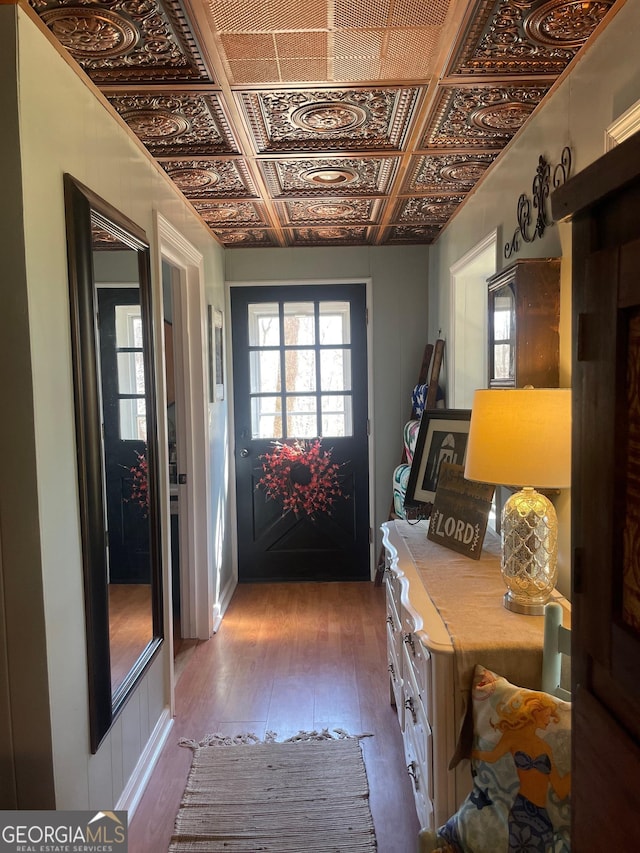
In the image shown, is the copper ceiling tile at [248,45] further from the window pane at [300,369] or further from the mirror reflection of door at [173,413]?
the window pane at [300,369]

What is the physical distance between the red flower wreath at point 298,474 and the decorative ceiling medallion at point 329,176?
1.88 m

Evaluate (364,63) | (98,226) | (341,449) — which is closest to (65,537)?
(98,226)

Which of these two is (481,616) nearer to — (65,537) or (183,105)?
(65,537)

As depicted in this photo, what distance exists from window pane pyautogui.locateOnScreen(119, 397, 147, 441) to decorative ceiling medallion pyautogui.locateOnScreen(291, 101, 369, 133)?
1.13 m

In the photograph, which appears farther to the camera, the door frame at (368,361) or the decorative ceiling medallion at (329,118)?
the door frame at (368,361)

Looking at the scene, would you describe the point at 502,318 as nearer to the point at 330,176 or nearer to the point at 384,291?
the point at 330,176

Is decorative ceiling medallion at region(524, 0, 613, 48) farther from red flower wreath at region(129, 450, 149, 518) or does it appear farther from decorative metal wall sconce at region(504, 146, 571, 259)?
red flower wreath at region(129, 450, 149, 518)

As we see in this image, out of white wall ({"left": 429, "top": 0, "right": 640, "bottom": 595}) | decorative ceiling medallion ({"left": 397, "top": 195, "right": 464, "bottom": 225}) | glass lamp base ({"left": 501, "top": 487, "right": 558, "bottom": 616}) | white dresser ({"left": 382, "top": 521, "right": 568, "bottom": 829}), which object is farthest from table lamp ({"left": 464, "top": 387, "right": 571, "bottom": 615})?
decorative ceiling medallion ({"left": 397, "top": 195, "right": 464, "bottom": 225})

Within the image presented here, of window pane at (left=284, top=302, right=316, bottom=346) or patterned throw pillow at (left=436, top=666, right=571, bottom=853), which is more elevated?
window pane at (left=284, top=302, right=316, bottom=346)

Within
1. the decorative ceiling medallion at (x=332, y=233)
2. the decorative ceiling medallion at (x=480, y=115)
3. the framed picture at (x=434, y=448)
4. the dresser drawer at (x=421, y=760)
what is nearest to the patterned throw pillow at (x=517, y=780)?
the dresser drawer at (x=421, y=760)

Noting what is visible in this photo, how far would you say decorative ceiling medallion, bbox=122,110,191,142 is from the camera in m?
1.89

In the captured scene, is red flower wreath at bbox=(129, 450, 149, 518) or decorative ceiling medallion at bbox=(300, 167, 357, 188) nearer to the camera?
red flower wreath at bbox=(129, 450, 149, 518)

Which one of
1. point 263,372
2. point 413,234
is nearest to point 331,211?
point 413,234

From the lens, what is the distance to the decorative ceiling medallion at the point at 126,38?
1.34 m
